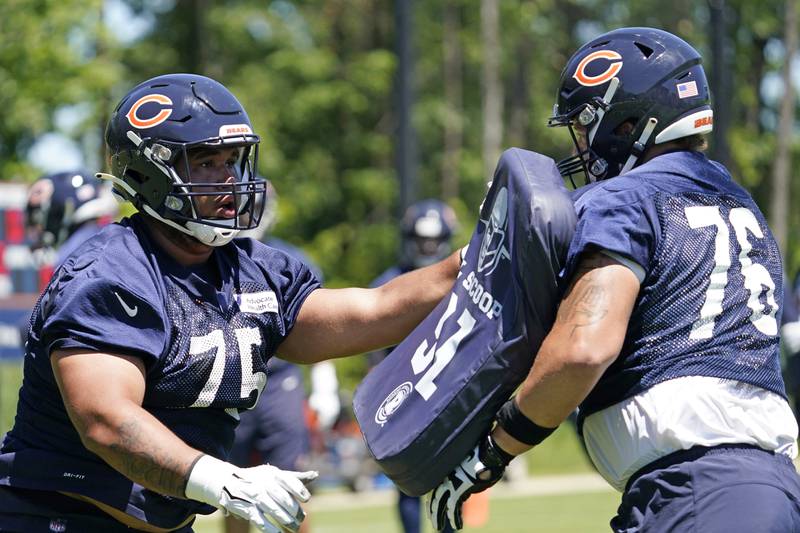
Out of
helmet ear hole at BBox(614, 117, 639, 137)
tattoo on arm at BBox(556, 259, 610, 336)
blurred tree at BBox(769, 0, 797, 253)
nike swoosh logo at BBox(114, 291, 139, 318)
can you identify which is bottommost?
blurred tree at BBox(769, 0, 797, 253)

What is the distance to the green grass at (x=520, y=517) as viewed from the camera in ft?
33.7

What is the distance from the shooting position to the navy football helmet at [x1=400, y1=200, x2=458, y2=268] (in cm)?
857

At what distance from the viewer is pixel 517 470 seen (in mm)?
16625

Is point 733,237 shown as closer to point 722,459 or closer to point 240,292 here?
point 722,459

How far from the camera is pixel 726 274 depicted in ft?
10.8

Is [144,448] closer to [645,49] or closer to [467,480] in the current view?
[467,480]

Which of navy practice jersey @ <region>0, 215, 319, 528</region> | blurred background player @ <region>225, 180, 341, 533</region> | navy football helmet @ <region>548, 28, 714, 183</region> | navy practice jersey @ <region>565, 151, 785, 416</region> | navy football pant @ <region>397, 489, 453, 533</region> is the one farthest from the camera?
navy football pant @ <region>397, 489, 453, 533</region>

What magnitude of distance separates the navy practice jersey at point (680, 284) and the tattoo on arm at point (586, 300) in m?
0.05

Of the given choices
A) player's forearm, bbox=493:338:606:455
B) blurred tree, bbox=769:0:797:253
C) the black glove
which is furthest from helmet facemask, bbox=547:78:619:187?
blurred tree, bbox=769:0:797:253

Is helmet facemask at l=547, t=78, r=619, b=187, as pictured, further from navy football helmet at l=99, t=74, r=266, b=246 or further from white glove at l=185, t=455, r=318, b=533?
white glove at l=185, t=455, r=318, b=533

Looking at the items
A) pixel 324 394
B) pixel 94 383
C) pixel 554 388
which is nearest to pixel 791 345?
pixel 324 394

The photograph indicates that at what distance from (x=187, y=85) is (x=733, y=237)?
1.63 meters

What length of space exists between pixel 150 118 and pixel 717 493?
189 cm

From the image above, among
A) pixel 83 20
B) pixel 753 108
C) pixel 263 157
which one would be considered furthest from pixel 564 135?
pixel 83 20
